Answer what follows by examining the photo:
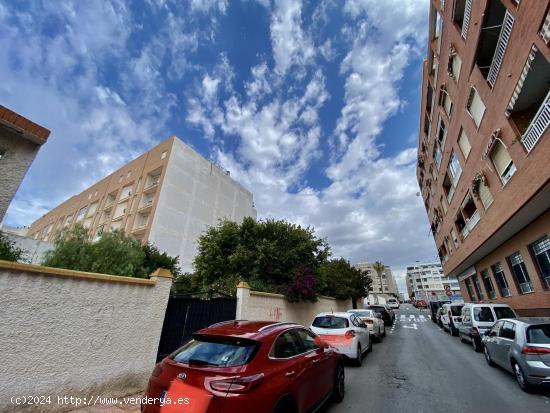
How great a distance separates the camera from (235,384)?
295cm

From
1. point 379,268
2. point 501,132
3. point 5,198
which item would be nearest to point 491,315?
point 501,132

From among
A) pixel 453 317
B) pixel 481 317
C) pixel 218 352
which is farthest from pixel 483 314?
pixel 218 352

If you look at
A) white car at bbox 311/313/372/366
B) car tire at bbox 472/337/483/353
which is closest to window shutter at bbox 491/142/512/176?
car tire at bbox 472/337/483/353

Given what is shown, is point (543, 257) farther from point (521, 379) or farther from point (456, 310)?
point (521, 379)

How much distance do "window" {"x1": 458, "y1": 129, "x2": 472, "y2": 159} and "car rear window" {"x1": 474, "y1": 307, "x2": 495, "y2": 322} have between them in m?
8.21

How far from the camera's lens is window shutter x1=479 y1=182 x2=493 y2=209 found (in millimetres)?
13406

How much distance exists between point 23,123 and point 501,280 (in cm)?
2364

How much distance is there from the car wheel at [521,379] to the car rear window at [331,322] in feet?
13.6

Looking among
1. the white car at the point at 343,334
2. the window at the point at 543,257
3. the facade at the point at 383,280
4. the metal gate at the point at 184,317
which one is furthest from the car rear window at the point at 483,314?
the facade at the point at 383,280

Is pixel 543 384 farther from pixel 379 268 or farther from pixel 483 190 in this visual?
pixel 379 268

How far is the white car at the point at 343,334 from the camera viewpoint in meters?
8.46

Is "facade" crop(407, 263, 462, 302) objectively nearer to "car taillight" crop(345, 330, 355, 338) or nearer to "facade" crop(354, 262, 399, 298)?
"facade" crop(354, 262, 399, 298)

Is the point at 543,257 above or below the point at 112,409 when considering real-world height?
above

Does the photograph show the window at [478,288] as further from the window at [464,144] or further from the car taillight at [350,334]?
the car taillight at [350,334]
